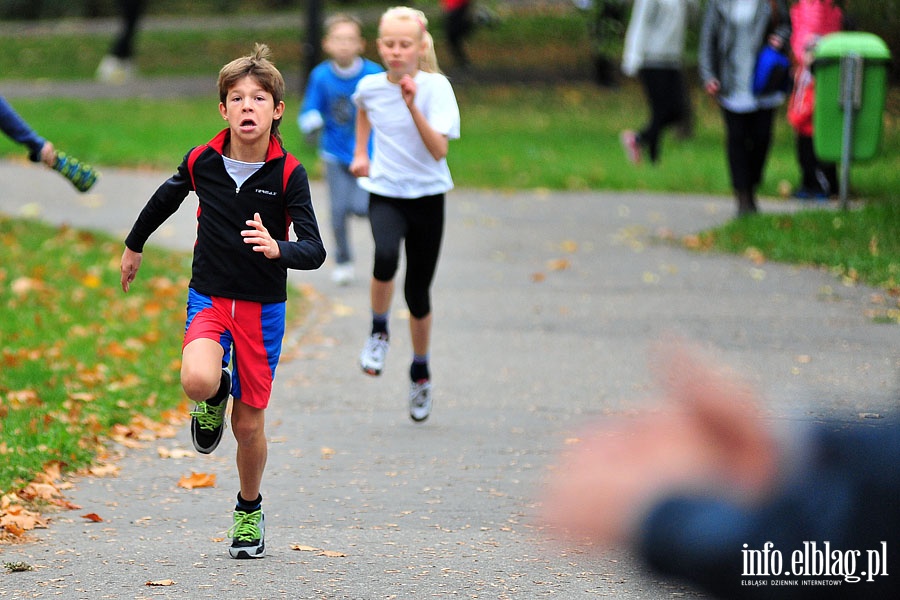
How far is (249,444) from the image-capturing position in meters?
4.45

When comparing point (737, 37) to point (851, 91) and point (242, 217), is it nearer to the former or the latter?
point (851, 91)

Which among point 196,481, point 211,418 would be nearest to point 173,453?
point 196,481

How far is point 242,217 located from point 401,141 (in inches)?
84.2

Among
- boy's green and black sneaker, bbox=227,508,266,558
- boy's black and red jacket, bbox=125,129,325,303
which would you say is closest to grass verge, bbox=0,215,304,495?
boy's green and black sneaker, bbox=227,508,266,558

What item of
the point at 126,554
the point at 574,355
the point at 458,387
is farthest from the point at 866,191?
the point at 126,554

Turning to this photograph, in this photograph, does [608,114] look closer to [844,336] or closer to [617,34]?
[617,34]

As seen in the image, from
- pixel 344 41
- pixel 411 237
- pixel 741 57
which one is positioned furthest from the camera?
pixel 741 57

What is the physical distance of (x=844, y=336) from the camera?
26.6ft

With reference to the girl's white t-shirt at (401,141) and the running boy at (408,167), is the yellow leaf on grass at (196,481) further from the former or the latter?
the girl's white t-shirt at (401,141)

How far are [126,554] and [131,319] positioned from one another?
15.4ft

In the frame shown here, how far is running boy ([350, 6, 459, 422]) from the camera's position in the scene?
20.2ft

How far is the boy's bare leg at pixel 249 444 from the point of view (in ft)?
14.5

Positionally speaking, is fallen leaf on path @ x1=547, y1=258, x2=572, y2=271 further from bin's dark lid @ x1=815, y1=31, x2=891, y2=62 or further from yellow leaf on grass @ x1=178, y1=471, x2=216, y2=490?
yellow leaf on grass @ x1=178, y1=471, x2=216, y2=490

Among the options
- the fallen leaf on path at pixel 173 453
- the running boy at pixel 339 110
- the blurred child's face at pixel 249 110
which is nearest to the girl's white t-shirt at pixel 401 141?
the fallen leaf on path at pixel 173 453
